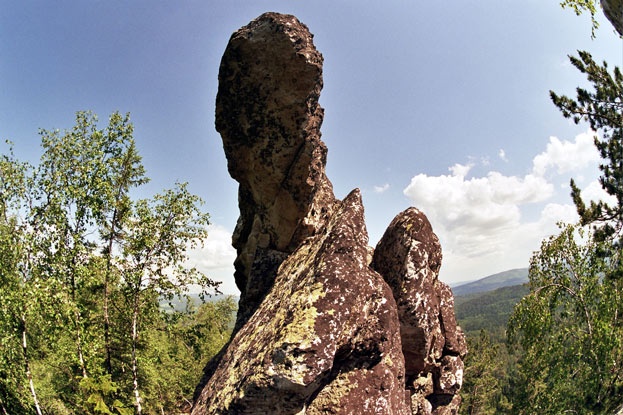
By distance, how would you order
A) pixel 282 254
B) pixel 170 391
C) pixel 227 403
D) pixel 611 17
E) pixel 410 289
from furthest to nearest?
1. pixel 170 391
2. pixel 282 254
3. pixel 410 289
4. pixel 227 403
5. pixel 611 17

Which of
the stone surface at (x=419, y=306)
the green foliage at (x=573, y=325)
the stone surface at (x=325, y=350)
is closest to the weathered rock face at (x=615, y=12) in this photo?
the stone surface at (x=419, y=306)

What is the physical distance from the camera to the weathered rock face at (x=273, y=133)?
13.6 metres

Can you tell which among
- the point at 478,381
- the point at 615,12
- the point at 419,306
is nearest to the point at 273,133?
the point at 419,306

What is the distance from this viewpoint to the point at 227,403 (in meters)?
8.80

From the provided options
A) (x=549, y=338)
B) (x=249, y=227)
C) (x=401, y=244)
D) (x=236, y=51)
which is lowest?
(x=549, y=338)

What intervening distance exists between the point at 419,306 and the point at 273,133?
879 centimetres

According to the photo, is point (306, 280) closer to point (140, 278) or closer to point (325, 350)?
point (325, 350)

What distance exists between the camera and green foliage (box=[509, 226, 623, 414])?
642 inches

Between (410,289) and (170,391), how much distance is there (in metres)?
27.4

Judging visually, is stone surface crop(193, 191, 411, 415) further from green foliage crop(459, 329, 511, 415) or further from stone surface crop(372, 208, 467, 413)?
green foliage crop(459, 329, 511, 415)

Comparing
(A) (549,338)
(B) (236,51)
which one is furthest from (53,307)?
(A) (549,338)

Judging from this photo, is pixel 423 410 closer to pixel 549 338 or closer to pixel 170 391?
pixel 549 338

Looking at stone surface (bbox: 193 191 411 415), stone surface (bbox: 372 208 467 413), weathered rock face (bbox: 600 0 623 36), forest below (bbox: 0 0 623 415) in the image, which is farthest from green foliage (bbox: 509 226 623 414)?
weathered rock face (bbox: 600 0 623 36)

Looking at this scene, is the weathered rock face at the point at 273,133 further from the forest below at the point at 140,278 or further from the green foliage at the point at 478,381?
the green foliage at the point at 478,381
